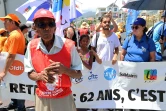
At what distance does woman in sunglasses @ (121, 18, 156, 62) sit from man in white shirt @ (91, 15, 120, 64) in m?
0.42

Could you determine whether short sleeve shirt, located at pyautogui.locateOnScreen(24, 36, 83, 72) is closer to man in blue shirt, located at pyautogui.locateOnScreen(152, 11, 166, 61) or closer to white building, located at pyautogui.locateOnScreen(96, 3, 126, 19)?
man in blue shirt, located at pyautogui.locateOnScreen(152, 11, 166, 61)

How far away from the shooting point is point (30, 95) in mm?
5355

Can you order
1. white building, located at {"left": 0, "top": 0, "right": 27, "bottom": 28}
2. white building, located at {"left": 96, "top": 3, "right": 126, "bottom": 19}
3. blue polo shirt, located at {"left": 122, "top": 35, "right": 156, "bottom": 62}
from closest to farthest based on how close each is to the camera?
blue polo shirt, located at {"left": 122, "top": 35, "right": 156, "bottom": 62} < white building, located at {"left": 96, "top": 3, "right": 126, "bottom": 19} < white building, located at {"left": 0, "top": 0, "right": 27, "bottom": 28}

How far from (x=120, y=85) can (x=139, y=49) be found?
82cm

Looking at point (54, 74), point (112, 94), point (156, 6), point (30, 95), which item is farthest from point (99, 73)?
point (54, 74)

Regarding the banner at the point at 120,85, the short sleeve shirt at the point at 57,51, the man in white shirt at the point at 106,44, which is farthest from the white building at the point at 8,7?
the short sleeve shirt at the point at 57,51

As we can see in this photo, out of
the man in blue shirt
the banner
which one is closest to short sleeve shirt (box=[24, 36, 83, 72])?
the banner

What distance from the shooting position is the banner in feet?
16.1

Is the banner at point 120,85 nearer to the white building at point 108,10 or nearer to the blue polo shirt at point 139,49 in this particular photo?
the blue polo shirt at point 139,49

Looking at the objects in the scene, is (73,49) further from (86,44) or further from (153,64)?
(153,64)

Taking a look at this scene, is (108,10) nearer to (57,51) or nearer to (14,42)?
(14,42)

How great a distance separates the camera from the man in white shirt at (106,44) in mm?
5191

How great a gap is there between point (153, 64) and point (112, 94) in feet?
3.05

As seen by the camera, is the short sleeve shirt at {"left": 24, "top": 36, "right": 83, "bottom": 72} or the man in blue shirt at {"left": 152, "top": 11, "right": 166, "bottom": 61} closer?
the short sleeve shirt at {"left": 24, "top": 36, "right": 83, "bottom": 72}
